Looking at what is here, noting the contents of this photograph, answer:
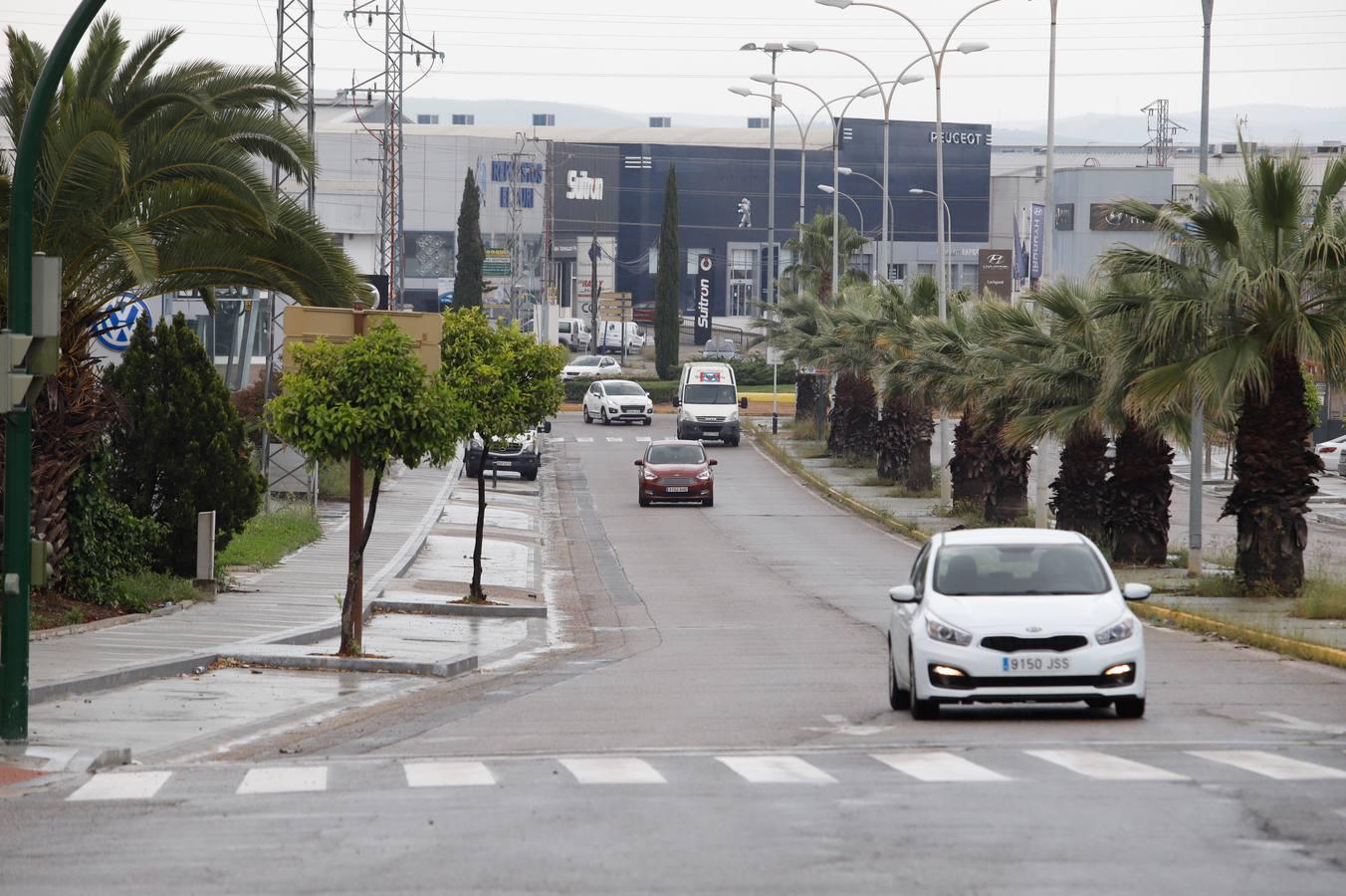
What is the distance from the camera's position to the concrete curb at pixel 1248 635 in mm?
18797

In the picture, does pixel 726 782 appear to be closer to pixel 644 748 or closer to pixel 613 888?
pixel 644 748

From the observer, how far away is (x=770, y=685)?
1736 centimetres

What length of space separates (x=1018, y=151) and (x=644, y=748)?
6629 inches

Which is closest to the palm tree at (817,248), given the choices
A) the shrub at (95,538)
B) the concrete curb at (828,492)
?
the concrete curb at (828,492)

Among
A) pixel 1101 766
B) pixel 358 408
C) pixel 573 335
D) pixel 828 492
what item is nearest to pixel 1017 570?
pixel 1101 766

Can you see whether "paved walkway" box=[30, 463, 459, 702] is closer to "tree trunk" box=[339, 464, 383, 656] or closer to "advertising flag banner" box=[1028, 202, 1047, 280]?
"tree trunk" box=[339, 464, 383, 656]

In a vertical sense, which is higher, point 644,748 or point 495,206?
point 495,206

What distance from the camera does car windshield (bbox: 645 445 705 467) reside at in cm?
4797

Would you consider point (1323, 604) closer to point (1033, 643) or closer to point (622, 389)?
point (1033, 643)

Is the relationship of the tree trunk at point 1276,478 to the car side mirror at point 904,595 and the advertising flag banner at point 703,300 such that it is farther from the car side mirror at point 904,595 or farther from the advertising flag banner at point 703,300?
the advertising flag banner at point 703,300

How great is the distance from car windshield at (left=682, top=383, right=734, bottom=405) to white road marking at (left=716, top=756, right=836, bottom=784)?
5439cm

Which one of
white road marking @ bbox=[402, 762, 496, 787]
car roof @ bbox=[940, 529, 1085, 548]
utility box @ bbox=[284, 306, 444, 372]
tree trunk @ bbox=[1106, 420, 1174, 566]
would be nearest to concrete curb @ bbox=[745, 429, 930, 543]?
tree trunk @ bbox=[1106, 420, 1174, 566]

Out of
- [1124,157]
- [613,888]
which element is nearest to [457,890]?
[613,888]

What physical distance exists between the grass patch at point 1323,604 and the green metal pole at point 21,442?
1528 centimetres
